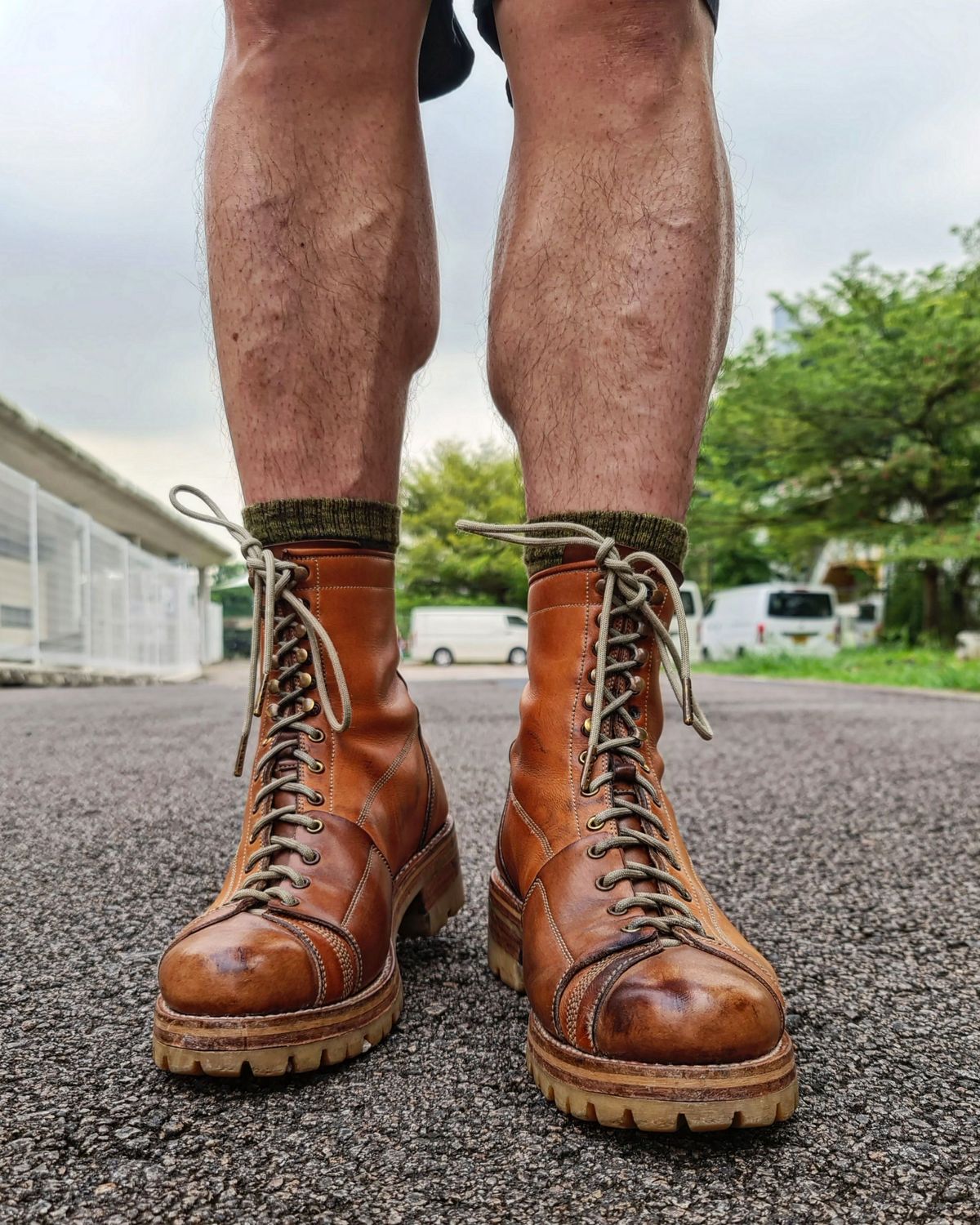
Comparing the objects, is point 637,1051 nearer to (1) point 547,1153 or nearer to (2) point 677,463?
(1) point 547,1153

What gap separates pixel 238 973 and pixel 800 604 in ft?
51.7

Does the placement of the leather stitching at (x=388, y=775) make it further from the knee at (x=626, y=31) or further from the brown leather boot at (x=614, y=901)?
the knee at (x=626, y=31)

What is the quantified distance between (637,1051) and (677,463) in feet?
1.42

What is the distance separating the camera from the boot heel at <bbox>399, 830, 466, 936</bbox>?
0.87 meters

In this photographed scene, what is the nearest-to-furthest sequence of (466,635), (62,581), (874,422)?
(62,581) < (874,422) < (466,635)

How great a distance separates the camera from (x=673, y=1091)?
1.72ft

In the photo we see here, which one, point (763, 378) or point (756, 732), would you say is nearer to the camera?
point (756, 732)

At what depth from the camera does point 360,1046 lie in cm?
63

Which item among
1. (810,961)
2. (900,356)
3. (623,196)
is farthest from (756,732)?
(900,356)

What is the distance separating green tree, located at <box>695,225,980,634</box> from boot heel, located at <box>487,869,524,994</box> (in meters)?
11.4

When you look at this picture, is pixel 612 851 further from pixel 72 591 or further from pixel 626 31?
pixel 72 591

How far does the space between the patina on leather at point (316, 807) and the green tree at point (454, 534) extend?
24.8 meters

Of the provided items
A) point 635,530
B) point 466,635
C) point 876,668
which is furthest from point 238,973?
point 466,635

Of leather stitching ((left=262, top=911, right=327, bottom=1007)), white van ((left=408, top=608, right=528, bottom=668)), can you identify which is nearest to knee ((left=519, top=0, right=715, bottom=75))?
leather stitching ((left=262, top=911, right=327, bottom=1007))
